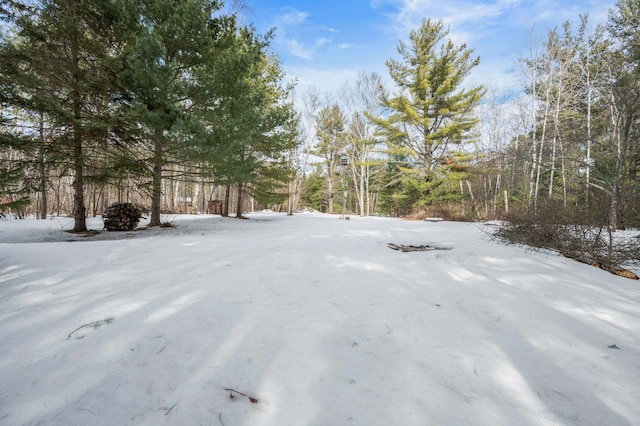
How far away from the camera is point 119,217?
23.8 ft

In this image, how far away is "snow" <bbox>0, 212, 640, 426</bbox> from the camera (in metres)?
1.11

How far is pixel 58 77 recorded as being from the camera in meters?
5.96

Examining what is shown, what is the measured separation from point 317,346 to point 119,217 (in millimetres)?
8252

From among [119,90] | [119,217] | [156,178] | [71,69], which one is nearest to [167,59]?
[119,90]

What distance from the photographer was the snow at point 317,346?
1.11m

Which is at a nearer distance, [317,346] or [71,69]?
[317,346]

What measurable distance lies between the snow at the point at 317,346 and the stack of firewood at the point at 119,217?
514 centimetres

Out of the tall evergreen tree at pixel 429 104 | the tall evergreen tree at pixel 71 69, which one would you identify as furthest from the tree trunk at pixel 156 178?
the tall evergreen tree at pixel 429 104

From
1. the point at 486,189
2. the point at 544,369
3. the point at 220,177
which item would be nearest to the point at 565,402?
the point at 544,369

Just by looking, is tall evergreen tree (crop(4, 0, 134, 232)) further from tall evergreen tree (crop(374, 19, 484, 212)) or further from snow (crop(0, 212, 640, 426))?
tall evergreen tree (crop(374, 19, 484, 212))

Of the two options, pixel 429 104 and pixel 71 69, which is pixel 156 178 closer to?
pixel 71 69

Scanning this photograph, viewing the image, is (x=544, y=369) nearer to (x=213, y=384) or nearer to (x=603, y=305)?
(x=603, y=305)

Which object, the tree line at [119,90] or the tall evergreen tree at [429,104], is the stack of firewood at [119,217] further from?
the tall evergreen tree at [429,104]

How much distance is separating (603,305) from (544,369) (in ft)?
4.72
